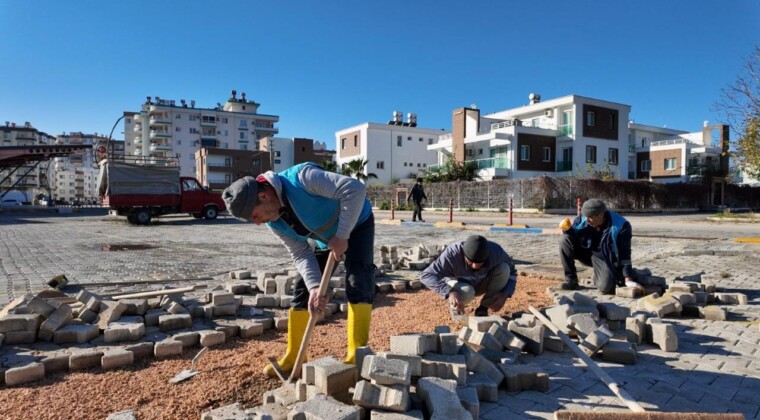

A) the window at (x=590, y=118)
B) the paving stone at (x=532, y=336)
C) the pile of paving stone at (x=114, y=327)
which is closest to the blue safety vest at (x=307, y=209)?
the pile of paving stone at (x=114, y=327)

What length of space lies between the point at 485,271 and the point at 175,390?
8.90ft

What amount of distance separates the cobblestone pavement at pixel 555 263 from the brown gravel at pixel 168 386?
155 centimetres

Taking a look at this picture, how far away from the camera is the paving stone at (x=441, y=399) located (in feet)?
7.48

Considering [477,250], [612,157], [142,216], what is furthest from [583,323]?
[612,157]

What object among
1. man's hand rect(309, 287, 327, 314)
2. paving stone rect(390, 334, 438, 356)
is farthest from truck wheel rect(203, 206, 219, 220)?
paving stone rect(390, 334, 438, 356)

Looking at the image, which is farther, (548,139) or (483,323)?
(548,139)

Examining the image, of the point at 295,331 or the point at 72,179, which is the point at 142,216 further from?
the point at 72,179

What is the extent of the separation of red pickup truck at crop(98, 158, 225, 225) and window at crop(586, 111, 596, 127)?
30.3m

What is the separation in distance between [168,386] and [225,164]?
63624mm

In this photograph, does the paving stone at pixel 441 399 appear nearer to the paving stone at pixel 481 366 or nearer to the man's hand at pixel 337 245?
the paving stone at pixel 481 366

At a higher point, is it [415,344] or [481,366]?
[415,344]

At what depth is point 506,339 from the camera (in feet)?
11.5

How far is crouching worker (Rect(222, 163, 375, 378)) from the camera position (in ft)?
9.07

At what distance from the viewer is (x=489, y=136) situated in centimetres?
3688
